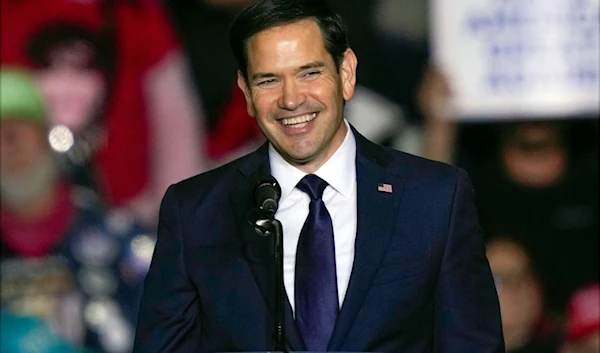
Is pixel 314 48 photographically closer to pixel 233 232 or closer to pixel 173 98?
pixel 233 232

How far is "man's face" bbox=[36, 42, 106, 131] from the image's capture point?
16.5 ft

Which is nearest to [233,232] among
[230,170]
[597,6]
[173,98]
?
[230,170]

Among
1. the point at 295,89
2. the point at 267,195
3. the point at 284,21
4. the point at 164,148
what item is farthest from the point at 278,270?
the point at 164,148

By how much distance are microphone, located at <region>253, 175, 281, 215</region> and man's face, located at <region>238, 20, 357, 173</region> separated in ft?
0.58

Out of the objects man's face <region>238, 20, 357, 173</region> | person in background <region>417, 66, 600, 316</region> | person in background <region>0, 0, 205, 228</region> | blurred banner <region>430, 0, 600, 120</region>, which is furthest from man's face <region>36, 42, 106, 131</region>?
man's face <region>238, 20, 357, 173</region>

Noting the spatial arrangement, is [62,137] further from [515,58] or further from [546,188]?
[546,188]

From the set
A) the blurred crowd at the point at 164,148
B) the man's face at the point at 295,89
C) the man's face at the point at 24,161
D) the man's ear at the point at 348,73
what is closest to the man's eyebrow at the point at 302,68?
the man's face at the point at 295,89

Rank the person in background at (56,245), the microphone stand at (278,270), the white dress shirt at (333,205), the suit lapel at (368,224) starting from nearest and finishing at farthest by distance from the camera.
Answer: the microphone stand at (278,270)
the suit lapel at (368,224)
the white dress shirt at (333,205)
the person in background at (56,245)

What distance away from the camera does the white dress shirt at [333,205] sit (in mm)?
2443

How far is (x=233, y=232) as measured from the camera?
2.48 m

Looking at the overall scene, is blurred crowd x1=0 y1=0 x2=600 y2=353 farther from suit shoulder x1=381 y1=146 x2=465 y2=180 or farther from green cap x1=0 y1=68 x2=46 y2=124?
suit shoulder x1=381 y1=146 x2=465 y2=180

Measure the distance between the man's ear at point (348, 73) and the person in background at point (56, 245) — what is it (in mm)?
2564

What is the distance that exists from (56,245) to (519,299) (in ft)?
5.94

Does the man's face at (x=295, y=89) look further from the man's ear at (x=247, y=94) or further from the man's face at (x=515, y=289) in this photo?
the man's face at (x=515, y=289)
